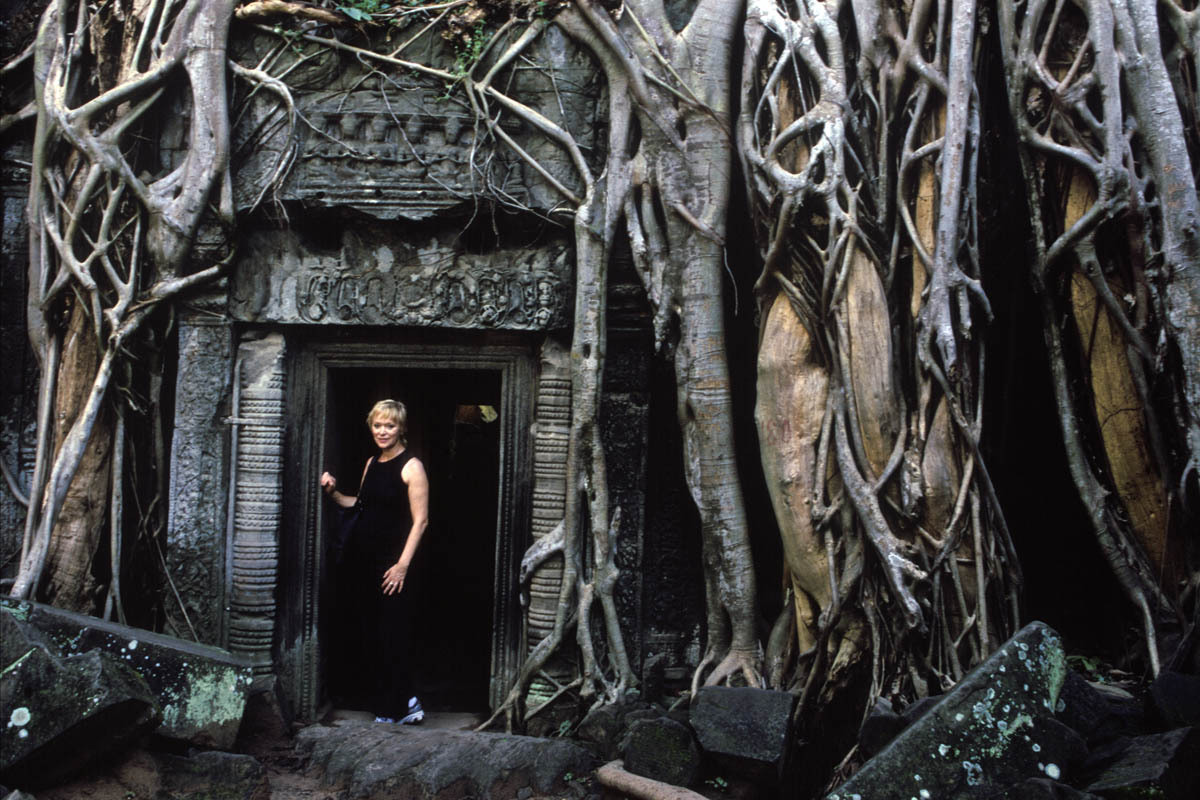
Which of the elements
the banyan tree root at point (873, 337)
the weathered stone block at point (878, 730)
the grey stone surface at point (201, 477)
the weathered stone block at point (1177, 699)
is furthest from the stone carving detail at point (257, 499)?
the weathered stone block at point (1177, 699)

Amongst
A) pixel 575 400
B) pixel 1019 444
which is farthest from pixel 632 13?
pixel 1019 444

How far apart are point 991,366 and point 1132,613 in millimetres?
1092

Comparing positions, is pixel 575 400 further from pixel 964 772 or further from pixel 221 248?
pixel 964 772

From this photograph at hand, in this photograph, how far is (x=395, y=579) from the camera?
3.84 meters

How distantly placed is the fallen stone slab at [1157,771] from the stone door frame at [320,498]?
225 cm

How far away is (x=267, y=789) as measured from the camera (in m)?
3.07

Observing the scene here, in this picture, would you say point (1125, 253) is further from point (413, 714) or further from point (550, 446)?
point (413, 714)

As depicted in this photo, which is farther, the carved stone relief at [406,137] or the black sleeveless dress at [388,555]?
the black sleeveless dress at [388,555]

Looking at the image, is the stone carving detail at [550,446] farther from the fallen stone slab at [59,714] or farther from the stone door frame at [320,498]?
the fallen stone slab at [59,714]

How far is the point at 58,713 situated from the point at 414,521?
153 centimetres

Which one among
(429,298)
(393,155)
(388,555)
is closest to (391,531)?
(388,555)

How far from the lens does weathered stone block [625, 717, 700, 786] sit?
298cm

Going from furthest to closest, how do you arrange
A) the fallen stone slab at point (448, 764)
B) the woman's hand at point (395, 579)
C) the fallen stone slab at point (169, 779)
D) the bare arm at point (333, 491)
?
the bare arm at point (333, 491) → the woman's hand at point (395, 579) → the fallen stone slab at point (448, 764) → the fallen stone slab at point (169, 779)

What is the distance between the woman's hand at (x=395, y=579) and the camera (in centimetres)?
384
